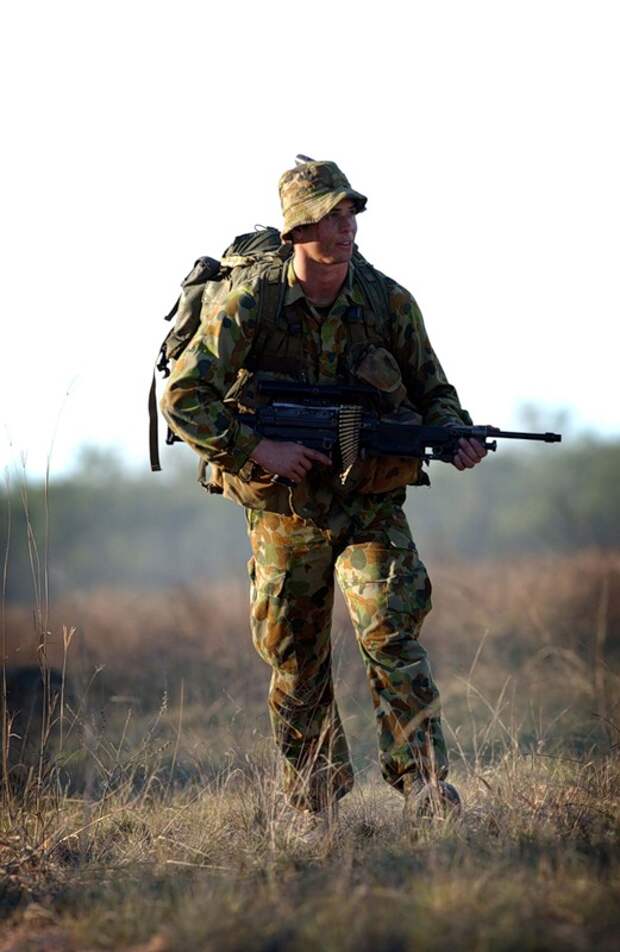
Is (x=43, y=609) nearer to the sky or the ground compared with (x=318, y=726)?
nearer to the sky

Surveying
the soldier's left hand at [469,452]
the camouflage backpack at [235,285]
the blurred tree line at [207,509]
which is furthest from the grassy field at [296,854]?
the blurred tree line at [207,509]

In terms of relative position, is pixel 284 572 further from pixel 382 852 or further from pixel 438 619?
pixel 438 619

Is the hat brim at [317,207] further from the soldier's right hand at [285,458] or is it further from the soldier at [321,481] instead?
the soldier's right hand at [285,458]

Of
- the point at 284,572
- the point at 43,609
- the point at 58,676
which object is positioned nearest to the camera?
the point at 284,572

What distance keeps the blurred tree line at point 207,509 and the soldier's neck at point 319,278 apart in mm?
45677

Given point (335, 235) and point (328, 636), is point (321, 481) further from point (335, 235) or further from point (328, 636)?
point (335, 235)

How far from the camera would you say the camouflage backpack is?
5203mm

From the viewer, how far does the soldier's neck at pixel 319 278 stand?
17.0 ft

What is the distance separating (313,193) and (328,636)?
5.32 ft

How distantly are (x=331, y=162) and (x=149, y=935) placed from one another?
285cm

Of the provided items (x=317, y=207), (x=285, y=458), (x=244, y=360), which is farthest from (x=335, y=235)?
(x=285, y=458)

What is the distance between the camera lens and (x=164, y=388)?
519 centimetres

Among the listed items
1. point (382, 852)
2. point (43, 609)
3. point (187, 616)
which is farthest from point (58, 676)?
point (382, 852)

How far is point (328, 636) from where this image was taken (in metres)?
5.27
